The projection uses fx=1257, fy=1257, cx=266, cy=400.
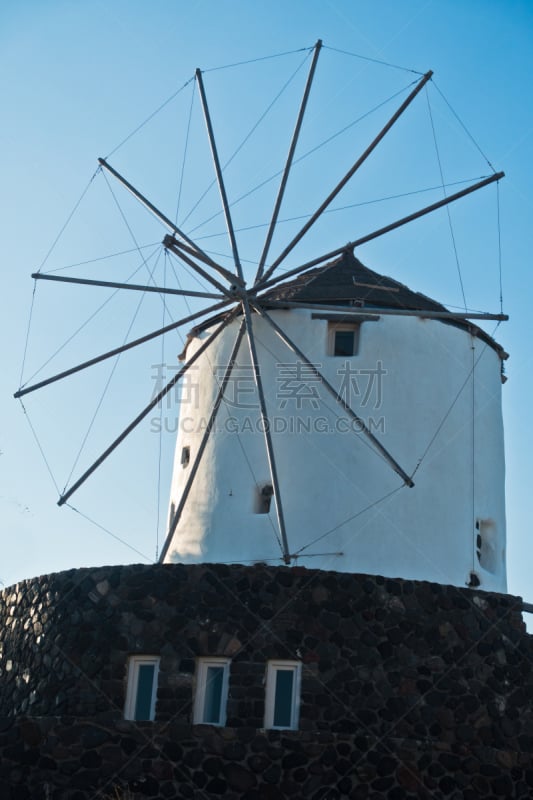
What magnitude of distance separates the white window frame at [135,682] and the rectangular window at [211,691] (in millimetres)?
603

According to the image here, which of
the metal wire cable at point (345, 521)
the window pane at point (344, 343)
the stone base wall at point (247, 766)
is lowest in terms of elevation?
the stone base wall at point (247, 766)

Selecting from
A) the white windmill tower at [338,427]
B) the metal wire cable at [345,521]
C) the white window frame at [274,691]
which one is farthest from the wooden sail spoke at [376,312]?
the white window frame at [274,691]

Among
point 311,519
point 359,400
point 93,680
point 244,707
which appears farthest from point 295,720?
point 359,400

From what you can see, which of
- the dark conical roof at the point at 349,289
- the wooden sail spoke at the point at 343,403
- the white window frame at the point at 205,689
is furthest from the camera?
the dark conical roof at the point at 349,289

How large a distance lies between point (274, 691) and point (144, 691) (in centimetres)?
181

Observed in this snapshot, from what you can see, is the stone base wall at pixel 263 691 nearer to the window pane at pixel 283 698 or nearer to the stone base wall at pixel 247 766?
the stone base wall at pixel 247 766

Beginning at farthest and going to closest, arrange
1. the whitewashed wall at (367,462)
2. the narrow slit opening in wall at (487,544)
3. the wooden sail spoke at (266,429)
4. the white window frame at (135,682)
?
the narrow slit opening in wall at (487,544), the whitewashed wall at (367,462), the wooden sail spoke at (266,429), the white window frame at (135,682)

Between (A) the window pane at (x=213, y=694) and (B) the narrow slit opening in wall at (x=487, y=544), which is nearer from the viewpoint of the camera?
(A) the window pane at (x=213, y=694)

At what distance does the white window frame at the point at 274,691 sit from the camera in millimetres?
16516

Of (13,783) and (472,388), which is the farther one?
(472,388)

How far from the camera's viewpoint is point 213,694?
16875 millimetres

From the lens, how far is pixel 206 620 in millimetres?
17125

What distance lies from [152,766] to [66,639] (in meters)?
2.51

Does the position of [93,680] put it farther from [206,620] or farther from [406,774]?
[406,774]
